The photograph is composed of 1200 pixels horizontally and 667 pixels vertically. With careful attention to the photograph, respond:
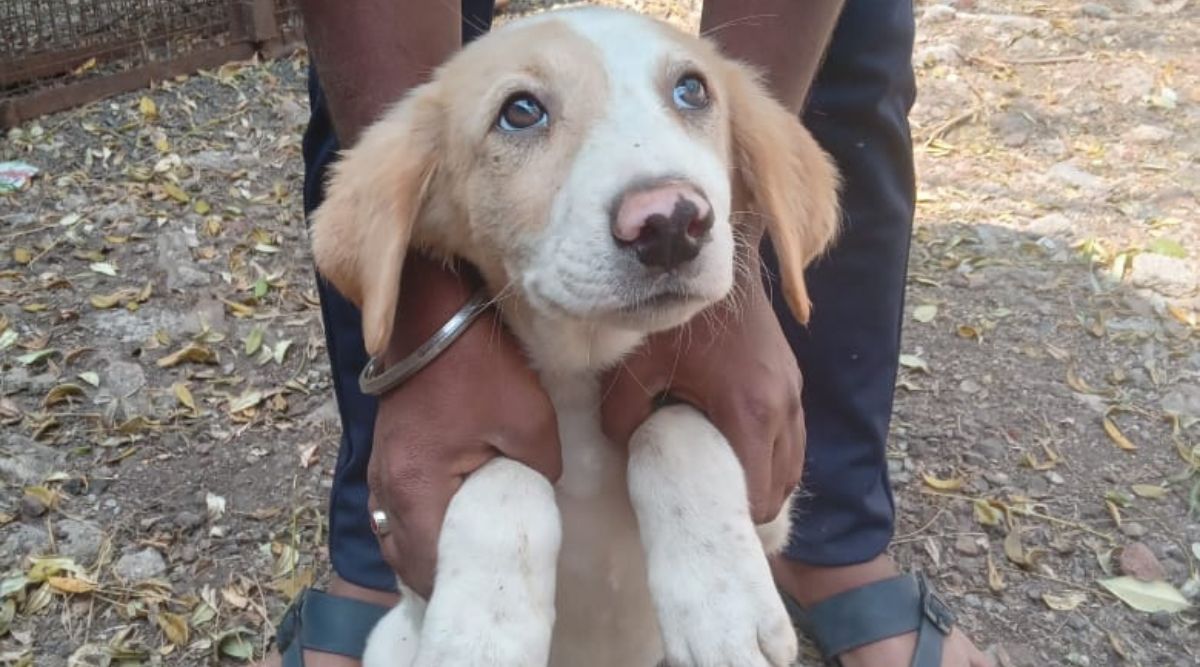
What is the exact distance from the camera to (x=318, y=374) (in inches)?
131

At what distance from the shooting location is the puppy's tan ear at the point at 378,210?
156 centimetres

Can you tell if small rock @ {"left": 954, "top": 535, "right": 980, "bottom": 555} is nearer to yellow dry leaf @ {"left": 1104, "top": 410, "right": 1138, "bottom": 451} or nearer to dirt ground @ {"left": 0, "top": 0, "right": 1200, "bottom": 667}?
dirt ground @ {"left": 0, "top": 0, "right": 1200, "bottom": 667}

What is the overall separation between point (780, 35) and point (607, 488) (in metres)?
0.73

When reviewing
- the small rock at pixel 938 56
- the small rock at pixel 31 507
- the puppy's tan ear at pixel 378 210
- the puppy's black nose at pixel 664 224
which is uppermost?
the puppy's black nose at pixel 664 224

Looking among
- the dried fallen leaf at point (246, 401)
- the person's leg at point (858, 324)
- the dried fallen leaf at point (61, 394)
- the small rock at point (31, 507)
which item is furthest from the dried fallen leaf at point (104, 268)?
the person's leg at point (858, 324)

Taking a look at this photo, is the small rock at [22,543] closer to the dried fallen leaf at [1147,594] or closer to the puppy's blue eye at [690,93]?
the puppy's blue eye at [690,93]

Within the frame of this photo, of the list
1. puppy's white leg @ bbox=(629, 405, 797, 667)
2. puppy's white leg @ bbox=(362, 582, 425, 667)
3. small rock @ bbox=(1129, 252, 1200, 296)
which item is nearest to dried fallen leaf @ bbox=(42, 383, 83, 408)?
puppy's white leg @ bbox=(362, 582, 425, 667)

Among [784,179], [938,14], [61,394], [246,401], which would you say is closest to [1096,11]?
[938,14]

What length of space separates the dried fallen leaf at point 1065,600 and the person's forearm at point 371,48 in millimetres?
1631

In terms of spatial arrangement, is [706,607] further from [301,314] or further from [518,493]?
[301,314]

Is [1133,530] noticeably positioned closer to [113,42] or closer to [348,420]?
[348,420]

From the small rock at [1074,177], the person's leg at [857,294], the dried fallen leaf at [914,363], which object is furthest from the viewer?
the small rock at [1074,177]

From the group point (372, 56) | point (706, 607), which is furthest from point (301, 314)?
point (706, 607)

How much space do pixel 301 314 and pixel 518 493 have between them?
2.26 meters
